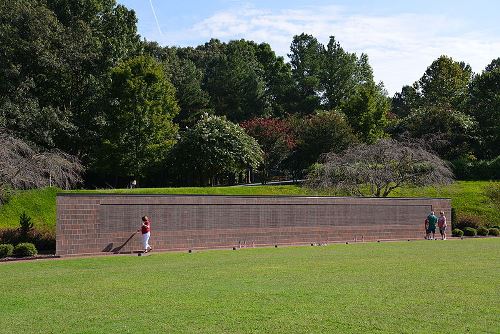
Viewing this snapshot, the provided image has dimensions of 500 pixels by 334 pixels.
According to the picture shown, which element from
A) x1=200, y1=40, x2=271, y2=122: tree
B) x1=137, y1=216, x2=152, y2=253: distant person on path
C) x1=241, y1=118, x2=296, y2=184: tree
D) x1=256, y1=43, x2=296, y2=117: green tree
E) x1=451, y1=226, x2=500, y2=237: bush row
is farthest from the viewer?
x1=256, y1=43, x2=296, y2=117: green tree

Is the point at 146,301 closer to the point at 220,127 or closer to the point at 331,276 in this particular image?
the point at 331,276

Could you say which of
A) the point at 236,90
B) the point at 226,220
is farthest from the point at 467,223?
the point at 236,90

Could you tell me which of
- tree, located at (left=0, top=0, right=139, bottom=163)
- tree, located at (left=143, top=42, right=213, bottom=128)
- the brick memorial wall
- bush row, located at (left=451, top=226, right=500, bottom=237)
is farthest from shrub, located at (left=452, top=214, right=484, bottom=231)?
tree, located at (left=143, top=42, right=213, bottom=128)

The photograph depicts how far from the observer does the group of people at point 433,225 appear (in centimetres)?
3528

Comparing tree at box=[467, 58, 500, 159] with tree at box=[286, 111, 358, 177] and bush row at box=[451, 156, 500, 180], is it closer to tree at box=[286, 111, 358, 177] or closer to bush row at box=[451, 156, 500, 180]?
bush row at box=[451, 156, 500, 180]

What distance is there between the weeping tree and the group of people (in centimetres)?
2079

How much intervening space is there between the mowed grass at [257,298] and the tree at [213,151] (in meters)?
29.6

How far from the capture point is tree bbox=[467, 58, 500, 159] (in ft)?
198

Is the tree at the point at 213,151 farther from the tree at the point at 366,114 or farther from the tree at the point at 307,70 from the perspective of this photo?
the tree at the point at 307,70

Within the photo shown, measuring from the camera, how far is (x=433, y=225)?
35.3 metres

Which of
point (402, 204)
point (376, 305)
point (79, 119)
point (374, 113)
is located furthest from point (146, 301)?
point (374, 113)

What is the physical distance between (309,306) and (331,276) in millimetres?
4343

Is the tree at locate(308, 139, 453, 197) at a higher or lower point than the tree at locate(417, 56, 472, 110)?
lower

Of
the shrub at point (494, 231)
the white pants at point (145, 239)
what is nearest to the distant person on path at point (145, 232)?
the white pants at point (145, 239)
